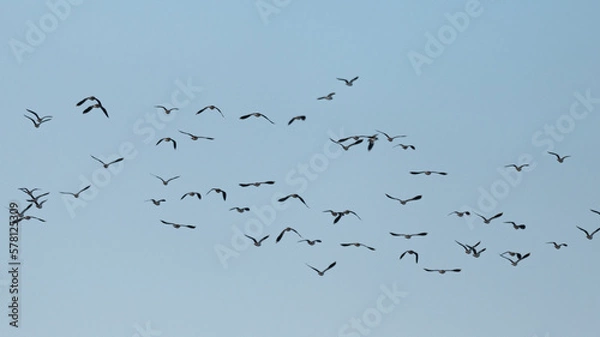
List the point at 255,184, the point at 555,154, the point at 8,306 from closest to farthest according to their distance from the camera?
1. the point at 8,306
2. the point at 255,184
3. the point at 555,154

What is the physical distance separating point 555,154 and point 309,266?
426 cm

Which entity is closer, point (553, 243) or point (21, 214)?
point (21, 214)

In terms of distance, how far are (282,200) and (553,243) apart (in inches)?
174

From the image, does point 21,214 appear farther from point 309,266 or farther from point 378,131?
point 378,131

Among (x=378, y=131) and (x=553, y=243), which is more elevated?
(x=378, y=131)

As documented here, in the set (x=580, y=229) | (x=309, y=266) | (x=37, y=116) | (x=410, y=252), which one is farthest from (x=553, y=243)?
(x=37, y=116)

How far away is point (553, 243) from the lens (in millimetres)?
18031

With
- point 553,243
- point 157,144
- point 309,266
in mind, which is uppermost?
point 157,144

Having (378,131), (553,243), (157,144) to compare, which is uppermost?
(157,144)

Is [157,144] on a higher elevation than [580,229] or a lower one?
higher

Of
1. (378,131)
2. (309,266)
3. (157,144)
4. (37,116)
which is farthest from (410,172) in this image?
(37,116)

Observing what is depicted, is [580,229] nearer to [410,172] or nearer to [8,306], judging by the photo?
[410,172]

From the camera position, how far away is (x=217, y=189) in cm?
1727

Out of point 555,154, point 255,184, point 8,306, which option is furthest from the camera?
point 555,154
